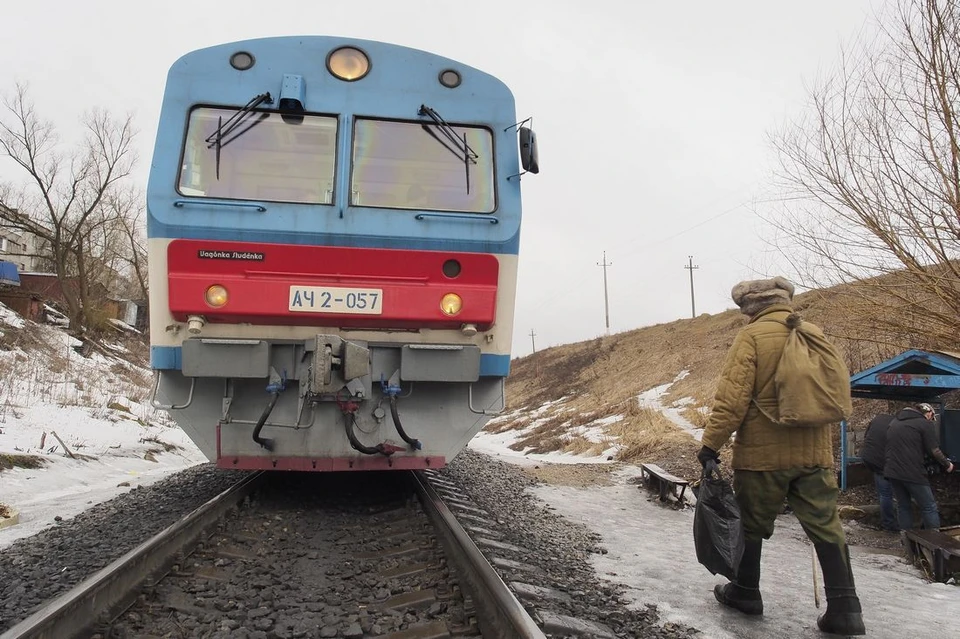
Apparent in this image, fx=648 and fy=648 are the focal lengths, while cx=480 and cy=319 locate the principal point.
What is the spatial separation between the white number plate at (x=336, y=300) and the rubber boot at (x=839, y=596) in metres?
3.03

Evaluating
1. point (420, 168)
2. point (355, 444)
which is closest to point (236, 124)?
point (420, 168)

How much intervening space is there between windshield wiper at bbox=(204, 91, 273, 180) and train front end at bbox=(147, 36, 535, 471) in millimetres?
11

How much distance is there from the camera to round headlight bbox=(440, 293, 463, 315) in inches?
182

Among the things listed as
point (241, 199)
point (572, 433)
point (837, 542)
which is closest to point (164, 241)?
point (241, 199)

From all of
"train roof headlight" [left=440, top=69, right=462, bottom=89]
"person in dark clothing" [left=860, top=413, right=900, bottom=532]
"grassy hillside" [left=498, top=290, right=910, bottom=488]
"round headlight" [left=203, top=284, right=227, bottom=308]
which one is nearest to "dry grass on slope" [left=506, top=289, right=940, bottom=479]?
"grassy hillside" [left=498, top=290, right=910, bottom=488]

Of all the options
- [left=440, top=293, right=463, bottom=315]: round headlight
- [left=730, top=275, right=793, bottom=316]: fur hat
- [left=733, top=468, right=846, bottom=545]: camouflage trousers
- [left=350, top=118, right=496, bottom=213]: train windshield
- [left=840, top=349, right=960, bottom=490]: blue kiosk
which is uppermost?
[left=350, top=118, right=496, bottom=213]: train windshield

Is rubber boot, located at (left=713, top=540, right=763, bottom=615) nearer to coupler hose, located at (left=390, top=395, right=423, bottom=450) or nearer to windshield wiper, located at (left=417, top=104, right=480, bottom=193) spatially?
coupler hose, located at (left=390, top=395, right=423, bottom=450)

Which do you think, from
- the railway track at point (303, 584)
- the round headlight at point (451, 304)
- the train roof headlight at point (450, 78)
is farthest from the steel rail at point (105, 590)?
the train roof headlight at point (450, 78)

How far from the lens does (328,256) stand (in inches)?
179

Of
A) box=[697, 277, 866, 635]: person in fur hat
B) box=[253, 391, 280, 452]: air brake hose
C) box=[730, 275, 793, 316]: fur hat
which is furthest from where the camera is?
box=[253, 391, 280, 452]: air brake hose

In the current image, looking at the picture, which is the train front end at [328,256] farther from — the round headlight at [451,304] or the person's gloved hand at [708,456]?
the person's gloved hand at [708,456]

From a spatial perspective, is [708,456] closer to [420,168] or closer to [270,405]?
[270,405]

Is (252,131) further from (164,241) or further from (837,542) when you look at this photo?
(837,542)

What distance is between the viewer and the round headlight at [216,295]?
439cm
